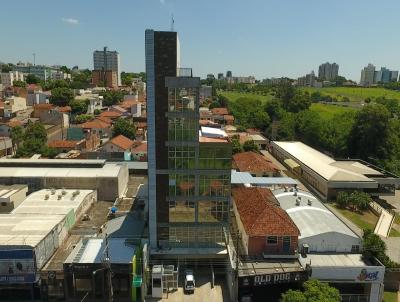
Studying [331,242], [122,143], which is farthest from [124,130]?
[331,242]

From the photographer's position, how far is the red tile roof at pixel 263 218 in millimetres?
34375

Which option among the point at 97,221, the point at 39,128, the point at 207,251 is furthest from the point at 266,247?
the point at 39,128

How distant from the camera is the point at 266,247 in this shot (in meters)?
34.6

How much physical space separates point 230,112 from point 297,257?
359 ft

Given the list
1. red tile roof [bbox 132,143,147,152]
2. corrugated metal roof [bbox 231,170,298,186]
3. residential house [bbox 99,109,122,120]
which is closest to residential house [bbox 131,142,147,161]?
red tile roof [bbox 132,143,147,152]

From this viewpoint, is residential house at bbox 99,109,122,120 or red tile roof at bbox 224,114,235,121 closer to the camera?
residential house at bbox 99,109,122,120

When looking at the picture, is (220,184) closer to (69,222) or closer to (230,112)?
(69,222)

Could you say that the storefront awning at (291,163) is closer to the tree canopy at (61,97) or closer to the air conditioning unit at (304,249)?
the air conditioning unit at (304,249)

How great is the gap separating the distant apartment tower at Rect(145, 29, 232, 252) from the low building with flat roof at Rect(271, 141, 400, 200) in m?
27.7

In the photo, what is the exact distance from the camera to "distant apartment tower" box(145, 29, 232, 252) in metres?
33.7

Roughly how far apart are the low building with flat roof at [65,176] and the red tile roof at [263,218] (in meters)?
17.3

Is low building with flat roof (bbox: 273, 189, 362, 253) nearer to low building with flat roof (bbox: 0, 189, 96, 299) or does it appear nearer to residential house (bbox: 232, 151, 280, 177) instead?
residential house (bbox: 232, 151, 280, 177)

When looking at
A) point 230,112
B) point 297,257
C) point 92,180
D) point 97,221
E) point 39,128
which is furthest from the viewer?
point 230,112

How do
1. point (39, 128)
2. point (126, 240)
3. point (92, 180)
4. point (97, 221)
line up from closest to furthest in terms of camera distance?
point (126, 240), point (97, 221), point (92, 180), point (39, 128)
